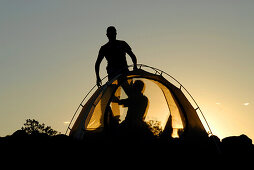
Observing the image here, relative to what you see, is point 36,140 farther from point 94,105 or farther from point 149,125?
point 149,125

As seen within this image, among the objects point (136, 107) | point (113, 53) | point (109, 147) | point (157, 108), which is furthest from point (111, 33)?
point (109, 147)

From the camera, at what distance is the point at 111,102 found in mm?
11594

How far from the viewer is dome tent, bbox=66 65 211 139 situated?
11391 mm

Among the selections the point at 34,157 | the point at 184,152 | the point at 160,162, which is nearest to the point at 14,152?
the point at 34,157

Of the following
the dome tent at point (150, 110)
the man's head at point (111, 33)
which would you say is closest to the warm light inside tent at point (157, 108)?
the dome tent at point (150, 110)

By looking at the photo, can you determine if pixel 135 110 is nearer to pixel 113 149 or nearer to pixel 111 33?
pixel 113 149

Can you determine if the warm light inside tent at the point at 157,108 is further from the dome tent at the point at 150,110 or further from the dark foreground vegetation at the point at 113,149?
the dark foreground vegetation at the point at 113,149

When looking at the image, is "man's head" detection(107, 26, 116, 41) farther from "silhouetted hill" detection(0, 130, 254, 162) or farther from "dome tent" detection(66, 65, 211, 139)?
"silhouetted hill" detection(0, 130, 254, 162)

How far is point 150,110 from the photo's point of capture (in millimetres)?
12031

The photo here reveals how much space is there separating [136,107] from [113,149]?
1.84 m

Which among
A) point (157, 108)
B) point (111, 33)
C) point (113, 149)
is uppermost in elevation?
point (111, 33)

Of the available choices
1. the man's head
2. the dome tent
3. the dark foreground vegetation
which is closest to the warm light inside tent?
the dome tent

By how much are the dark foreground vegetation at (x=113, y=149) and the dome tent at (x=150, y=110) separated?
40cm

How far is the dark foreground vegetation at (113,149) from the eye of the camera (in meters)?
9.84
